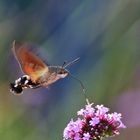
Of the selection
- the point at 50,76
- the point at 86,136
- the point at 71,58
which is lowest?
the point at 86,136

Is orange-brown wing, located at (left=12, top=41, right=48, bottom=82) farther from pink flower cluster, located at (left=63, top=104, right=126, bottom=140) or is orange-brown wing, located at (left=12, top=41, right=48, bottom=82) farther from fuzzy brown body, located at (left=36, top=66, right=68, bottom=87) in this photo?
pink flower cluster, located at (left=63, top=104, right=126, bottom=140)

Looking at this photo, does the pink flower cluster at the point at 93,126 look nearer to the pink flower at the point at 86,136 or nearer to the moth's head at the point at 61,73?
the pink flower at the point at 86,136

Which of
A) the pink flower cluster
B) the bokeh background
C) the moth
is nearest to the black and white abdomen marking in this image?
the moth

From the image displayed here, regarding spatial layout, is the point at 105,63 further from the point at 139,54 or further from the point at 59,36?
the point at 59,36

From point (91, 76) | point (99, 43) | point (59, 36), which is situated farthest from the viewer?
point (59, 36)

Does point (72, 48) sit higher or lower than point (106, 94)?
higher

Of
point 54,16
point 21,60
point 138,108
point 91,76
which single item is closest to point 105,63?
point 91,76

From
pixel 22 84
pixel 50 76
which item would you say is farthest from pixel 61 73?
pixel 22 84

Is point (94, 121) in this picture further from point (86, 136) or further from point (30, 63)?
point (30, 63)
